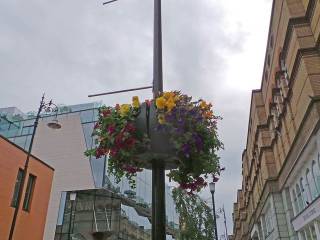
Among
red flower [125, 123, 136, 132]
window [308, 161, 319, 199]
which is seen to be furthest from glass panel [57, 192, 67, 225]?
red flower [125, 123, 136, 132]

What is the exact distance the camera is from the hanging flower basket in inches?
145

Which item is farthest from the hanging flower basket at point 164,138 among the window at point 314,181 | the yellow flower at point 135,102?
the window at point 314,181

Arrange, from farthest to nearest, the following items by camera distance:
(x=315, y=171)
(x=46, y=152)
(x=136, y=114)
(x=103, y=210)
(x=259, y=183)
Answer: (x=46, y=152) → (x=103, y=210) → (x=259, y=183) → (x=315, y=171) → (x=136, y=114)

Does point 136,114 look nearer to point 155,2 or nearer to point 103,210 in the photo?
point 155,2

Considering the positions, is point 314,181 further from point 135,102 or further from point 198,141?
point 135,102

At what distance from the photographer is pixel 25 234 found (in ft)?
64.3

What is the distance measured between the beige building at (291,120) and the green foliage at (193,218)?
448 cm

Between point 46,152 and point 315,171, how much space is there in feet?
89.2

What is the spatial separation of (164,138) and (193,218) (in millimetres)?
16207

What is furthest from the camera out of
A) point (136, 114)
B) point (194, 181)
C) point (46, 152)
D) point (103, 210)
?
point (46, 152)

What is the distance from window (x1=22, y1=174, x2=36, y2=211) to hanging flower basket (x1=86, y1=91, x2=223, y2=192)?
17.8m

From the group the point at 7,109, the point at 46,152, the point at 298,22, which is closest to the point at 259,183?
the point at 298,22

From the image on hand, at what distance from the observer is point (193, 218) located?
749 inches

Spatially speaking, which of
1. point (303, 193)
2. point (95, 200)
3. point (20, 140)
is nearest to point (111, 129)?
point (303, 193)
